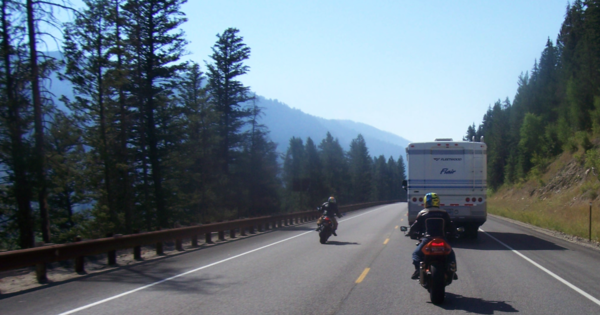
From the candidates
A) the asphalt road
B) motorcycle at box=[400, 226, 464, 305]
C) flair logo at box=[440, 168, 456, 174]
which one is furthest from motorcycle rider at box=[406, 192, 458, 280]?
flair logo at box=[440, 168, 456, 174]

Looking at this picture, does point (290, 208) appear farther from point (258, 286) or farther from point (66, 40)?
point (258, 286)

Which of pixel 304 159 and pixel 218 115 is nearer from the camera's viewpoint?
pixel 218 115

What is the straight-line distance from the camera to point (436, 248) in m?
7.90

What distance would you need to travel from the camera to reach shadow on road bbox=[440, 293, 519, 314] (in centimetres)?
732

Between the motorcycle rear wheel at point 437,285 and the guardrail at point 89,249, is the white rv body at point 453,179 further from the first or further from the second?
the motorcycle rear wheel at point 437,285

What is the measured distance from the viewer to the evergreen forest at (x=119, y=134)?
1705 centimetres

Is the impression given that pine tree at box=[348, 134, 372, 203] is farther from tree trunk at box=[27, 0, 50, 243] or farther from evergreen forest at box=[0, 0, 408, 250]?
tree trunk at box=[27, 0, 50, 243]

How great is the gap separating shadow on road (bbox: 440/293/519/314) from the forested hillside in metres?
29.8

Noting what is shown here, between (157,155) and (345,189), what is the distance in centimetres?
8169

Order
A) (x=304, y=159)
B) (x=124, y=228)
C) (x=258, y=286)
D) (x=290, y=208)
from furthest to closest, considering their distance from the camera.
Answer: (x=304, y=159) < (x=290, y=208) < (x=124, y=228) < (x=258, y=286)

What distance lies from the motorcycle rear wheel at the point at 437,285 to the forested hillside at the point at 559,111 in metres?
30.4

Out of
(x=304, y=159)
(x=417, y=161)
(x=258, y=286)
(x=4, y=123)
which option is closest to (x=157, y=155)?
(x=4, y=123)

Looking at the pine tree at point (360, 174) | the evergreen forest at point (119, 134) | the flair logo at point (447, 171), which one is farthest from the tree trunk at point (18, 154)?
the pine tree at point (360, 174)

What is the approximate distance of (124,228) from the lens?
96.6ft
